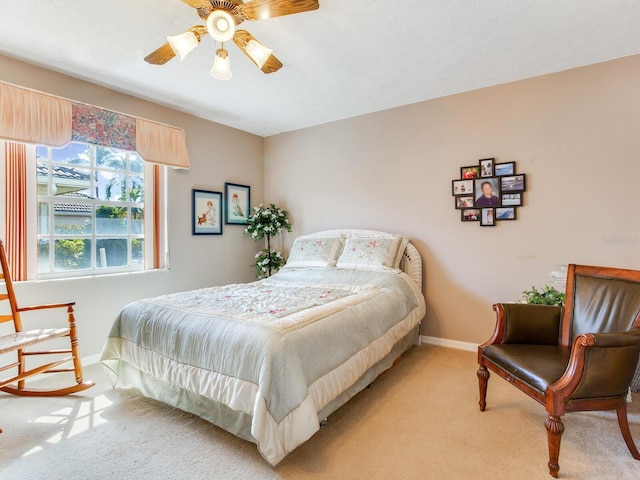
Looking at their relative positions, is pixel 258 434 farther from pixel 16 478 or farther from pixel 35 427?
pixel 35 427

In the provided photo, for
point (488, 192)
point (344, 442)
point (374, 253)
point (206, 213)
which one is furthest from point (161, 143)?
point (488, 192)

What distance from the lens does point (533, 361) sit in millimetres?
1867

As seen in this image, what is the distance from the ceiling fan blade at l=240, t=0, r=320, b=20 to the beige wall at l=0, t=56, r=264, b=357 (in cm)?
215

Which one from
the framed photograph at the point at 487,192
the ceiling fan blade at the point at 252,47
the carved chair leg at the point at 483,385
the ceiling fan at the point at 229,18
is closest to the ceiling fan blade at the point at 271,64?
the ceiling fan blade at the point at 252,47

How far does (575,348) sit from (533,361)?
0.30 metres

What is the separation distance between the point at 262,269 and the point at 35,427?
2695mm

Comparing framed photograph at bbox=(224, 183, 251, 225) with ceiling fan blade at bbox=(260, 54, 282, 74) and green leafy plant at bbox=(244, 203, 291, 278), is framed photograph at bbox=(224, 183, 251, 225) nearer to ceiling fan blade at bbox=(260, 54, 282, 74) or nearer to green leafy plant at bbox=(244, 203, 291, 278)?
green leafy plant at bbox=(244, 203, 291, 278)

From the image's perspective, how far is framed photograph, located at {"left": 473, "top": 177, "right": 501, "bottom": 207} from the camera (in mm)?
3199

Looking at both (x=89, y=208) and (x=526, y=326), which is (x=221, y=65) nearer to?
(x=89, y=208)

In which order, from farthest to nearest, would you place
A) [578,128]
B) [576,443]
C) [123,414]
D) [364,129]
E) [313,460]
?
1. [364,129]
2. [578,128]
3. [123,414]
4. [576,443]
5. [313,460]

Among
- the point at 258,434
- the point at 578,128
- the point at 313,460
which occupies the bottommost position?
the point at 313,460

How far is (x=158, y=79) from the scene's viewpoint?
3.04 metres

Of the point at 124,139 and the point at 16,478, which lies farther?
the point at 124,139

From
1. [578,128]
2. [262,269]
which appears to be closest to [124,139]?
[262,269]
